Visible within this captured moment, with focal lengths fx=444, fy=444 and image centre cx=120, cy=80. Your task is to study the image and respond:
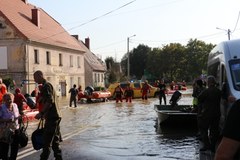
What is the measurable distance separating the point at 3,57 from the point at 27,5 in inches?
452

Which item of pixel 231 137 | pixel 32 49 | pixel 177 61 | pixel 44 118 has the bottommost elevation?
pixel 44 118

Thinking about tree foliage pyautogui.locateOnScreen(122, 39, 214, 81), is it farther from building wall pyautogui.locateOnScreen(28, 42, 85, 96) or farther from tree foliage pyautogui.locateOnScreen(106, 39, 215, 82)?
building wall pyautogui.locateOnScreen(28, 42, 85, 96)

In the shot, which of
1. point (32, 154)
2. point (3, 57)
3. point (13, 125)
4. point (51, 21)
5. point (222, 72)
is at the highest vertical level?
point (51, 21)

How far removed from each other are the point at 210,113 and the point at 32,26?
129 ft

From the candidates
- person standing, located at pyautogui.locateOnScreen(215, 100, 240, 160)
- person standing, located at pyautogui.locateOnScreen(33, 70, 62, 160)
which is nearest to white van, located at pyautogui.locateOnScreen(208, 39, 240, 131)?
person standing, located at pyautogui.locateOnScreen(33, 70, 62, 160)

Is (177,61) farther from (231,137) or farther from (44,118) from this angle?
(231,137)

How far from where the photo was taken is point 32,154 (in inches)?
407

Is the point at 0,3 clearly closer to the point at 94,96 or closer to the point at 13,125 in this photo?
the point at 94,96

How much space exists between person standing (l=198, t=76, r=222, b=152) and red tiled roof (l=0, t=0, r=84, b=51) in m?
34.1

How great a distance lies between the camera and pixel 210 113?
Result: 9.85 meters

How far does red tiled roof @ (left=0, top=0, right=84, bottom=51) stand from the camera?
43062 mm

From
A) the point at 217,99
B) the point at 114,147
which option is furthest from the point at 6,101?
the point at 217,99

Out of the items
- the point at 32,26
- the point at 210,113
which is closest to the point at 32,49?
the point at 32,26

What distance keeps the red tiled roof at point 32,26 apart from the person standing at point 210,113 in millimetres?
34079
